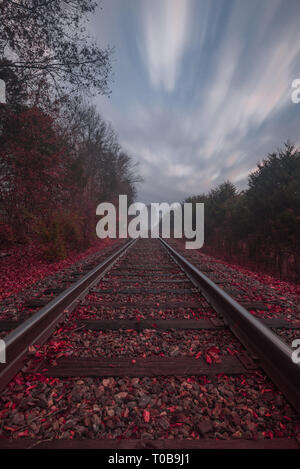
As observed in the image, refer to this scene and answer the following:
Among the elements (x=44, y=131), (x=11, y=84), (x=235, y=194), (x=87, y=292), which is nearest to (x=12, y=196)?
(x=44, y=131)

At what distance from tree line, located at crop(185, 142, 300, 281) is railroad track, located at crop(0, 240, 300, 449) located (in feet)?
23.4

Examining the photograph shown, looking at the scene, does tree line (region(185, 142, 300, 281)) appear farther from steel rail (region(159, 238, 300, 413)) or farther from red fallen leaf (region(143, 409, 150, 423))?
red fallen leaf (region(143, 409, 150, 423))

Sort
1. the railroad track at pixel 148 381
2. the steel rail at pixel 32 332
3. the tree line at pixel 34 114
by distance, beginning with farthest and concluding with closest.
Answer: the tree line at pixel 34 114, the steel rail at pixel 32 332, the railroad track at pixel 148 381

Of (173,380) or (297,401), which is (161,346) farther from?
(297,401)

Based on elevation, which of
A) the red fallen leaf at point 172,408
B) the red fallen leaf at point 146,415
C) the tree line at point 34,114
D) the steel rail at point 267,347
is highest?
the tree line at point 34,114

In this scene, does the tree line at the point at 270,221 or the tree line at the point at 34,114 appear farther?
the tree line at the point at 270,221

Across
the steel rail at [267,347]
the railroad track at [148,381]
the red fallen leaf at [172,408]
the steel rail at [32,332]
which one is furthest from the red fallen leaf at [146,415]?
the steel rail at [32,332]

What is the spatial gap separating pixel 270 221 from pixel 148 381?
1099 cm

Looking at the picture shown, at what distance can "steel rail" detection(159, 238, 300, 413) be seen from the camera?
1.49 m

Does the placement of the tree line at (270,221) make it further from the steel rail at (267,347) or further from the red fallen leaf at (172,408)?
the red fallen leaf at (172,408)

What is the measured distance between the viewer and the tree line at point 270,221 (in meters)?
9.30

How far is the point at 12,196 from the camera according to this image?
7090 mm

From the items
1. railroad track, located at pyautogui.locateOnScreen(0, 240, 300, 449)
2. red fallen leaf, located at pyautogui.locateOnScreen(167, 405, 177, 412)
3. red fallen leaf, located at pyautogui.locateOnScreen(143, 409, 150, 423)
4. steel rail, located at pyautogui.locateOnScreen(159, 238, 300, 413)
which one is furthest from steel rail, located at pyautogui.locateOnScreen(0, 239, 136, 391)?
steel rail, located at pyautogui.locateOnScreen(159, 238, 300, 413)
